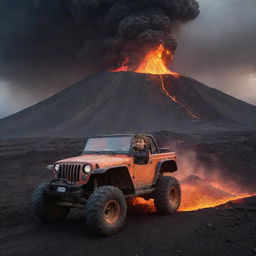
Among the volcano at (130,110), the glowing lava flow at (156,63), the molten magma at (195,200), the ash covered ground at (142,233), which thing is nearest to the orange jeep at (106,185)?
the ash covered ground at (142,233)

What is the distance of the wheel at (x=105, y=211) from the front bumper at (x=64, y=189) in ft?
1.29

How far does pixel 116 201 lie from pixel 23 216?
333 centimetres

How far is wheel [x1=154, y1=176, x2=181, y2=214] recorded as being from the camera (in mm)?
8000

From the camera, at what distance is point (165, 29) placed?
72.5 meters

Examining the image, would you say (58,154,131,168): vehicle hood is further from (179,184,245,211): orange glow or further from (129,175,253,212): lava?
(179,184,245,211): orange glow

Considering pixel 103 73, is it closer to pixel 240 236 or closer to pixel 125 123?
pixel 125 123

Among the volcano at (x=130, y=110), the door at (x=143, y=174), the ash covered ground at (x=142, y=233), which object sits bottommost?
the ash covered ground at (x=142, y=233)

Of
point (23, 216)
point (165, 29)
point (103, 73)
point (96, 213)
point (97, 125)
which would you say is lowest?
point (23, 216)

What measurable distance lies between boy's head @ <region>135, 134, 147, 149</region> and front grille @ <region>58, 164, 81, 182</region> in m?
1.78

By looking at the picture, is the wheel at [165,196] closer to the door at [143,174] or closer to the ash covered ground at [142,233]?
the ash covered ground at [142,233]

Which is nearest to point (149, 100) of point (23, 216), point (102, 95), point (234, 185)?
point (102, 95)

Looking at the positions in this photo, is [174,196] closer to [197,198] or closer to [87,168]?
[197,198]

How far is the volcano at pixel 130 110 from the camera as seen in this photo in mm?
53562

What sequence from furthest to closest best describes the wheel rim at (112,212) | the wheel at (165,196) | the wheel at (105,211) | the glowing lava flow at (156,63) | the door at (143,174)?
the glowing lava flow at (156,63)
the wheel at (165,196)
the door at (143,174)
the wheel rim at (112,212)
the wheel at (105,211)
